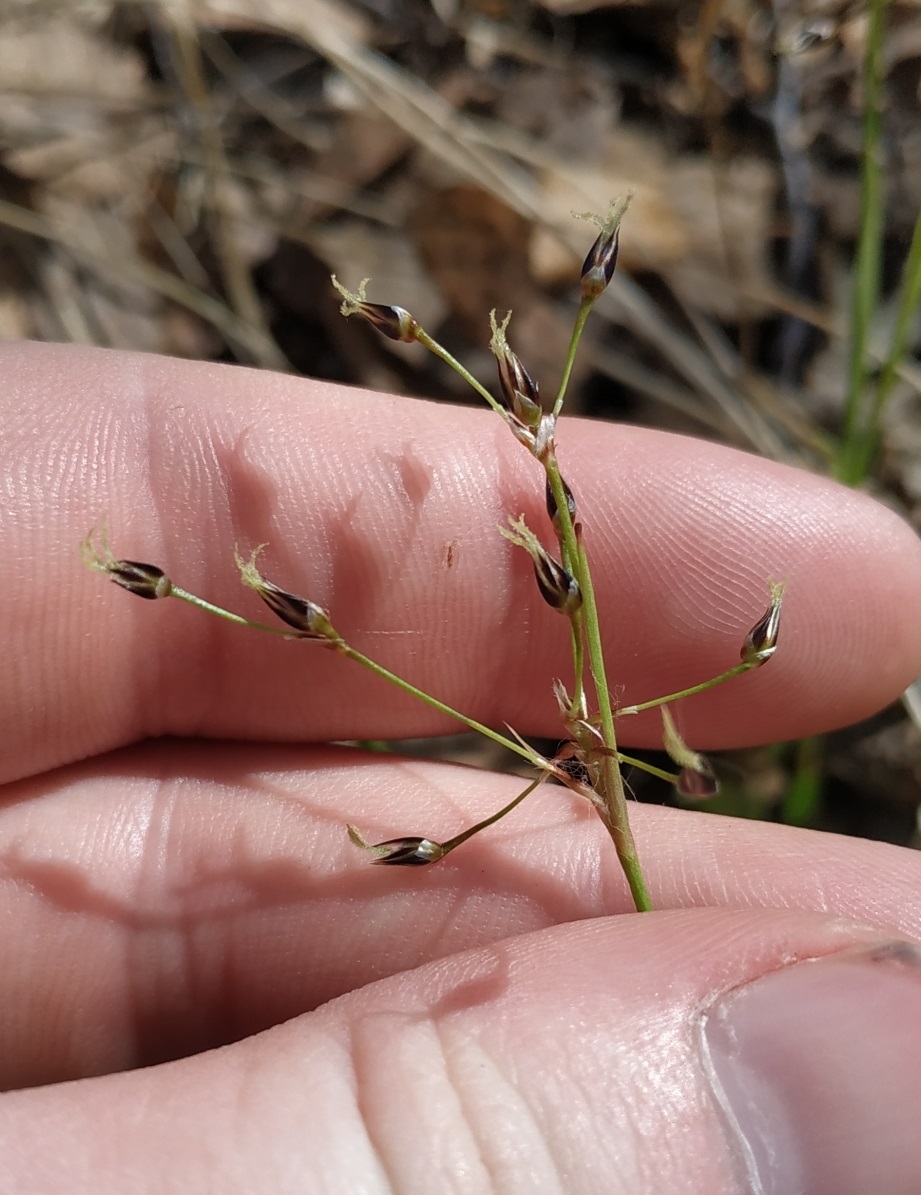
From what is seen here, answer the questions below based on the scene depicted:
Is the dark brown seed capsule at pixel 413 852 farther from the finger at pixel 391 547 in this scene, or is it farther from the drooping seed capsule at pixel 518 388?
the drooping seed capsule at pixel 518 388

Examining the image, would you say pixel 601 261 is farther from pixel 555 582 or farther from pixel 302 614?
pixel 302 614

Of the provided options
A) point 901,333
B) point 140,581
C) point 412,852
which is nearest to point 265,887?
point 412,852

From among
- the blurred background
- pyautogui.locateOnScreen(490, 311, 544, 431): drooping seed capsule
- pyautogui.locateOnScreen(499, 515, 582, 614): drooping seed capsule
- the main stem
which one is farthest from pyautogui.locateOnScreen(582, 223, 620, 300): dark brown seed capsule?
the blurred background

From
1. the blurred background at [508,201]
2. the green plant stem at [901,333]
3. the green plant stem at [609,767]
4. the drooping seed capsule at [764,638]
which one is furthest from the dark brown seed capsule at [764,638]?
the blurred background at [508,201]

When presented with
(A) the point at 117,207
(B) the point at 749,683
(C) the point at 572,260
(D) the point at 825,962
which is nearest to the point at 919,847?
(B) the point at 749,683

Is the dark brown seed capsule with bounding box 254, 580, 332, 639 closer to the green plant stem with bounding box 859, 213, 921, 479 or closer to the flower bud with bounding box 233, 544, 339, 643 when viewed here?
the flower bud with bounding box 233, 544, 339, 643

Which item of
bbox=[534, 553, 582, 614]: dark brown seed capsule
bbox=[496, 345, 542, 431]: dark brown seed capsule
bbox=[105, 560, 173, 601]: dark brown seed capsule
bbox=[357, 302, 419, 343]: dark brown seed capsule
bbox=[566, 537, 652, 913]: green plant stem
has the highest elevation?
bbox=[357, 302, 419, 343]: dark brown seed capsule

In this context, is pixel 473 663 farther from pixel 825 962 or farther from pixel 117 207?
pixel 117 207
